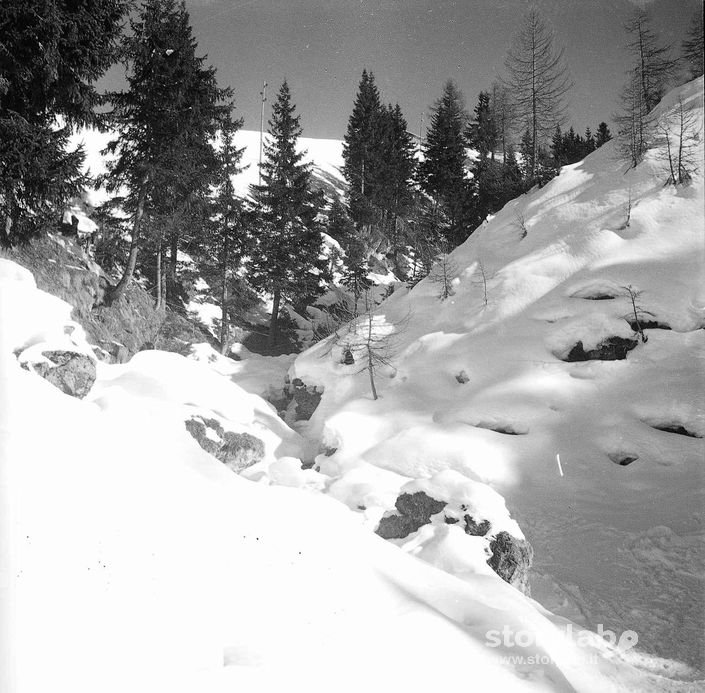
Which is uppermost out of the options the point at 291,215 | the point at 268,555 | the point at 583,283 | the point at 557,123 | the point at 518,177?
the point at 557,123

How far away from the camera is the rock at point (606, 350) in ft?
44.3

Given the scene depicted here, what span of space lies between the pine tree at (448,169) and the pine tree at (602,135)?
42.9 ft

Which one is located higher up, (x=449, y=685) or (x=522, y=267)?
(x=522, y=267)

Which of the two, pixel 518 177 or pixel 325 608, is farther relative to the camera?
pixel 518 177

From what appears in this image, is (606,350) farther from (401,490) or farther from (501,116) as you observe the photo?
(501,116)

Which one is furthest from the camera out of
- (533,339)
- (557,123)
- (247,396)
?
(557,123)

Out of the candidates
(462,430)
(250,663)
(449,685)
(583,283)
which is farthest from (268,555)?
(583,283)

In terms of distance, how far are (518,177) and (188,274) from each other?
2357 centimetres

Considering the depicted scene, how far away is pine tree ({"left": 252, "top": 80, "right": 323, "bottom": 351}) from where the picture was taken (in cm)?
2338

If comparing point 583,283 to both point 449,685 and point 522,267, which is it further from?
point 449,685

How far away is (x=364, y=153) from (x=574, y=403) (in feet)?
86.2

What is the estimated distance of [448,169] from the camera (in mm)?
31359

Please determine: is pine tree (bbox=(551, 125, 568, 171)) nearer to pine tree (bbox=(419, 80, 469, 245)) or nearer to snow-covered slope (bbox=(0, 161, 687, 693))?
pine tree (bbox=(419, 80, 469, 245))

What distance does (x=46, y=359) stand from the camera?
9727mm
